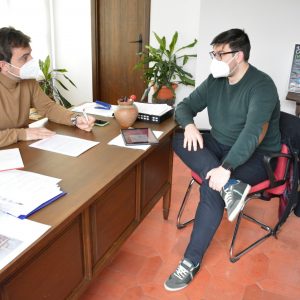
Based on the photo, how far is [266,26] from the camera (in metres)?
3.02

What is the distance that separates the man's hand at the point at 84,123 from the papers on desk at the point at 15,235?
0.84 metres

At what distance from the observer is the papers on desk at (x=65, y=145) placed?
1.50m

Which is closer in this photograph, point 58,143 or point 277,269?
point 58,143

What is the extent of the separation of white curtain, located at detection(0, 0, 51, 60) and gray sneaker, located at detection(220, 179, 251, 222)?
9.91 feet

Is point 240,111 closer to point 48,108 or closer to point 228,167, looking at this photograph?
point 228,167

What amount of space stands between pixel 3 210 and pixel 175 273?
1.03 meters

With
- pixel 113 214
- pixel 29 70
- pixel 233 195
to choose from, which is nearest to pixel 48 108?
pixel 29 70

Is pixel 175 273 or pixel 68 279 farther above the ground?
pixel 68 279

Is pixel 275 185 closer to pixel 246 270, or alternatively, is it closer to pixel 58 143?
pixel 246 270

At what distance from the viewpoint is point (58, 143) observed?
1.59 m

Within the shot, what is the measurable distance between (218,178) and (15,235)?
98cm

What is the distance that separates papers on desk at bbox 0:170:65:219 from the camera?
1024 mm

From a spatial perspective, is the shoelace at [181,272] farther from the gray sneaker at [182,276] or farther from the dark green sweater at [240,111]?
the dark green sweater at [240,111]

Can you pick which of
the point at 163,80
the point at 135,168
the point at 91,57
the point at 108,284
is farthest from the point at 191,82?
the point at 108,284
